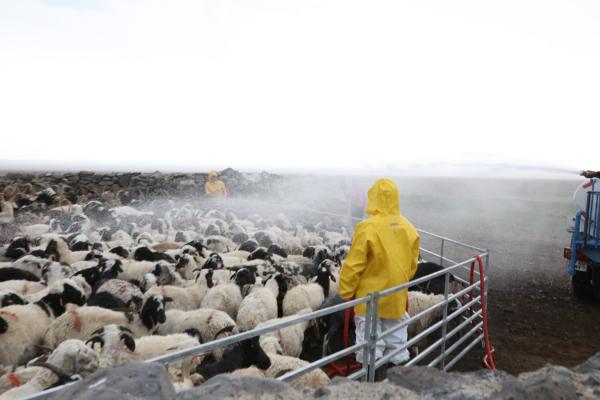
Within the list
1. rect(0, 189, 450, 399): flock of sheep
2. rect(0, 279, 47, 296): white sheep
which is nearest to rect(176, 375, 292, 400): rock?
rect(0, 189, 450, 399): flock of sheep

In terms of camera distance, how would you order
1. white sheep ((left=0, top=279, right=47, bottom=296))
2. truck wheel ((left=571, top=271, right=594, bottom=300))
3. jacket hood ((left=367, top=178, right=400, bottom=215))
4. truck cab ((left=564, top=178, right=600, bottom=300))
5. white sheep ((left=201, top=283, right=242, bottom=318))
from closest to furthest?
jacket hood ((left=367, top=178, right=400, bottom=215))
white sheep ((left=201, top=283, right=242, bottom=318))
white sheep ((left=0, top=279, right=47, bottom=296))
truck cab ((left=564, top=178, right=600, bottom=300))
truck wheel ((left=571, top=271, right=594, bottom=300))

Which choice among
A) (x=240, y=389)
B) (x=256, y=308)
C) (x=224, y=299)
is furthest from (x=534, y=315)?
(x=240, y=389)

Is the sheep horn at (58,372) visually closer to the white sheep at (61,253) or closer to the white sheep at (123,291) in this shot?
the white sheep at (123,291)

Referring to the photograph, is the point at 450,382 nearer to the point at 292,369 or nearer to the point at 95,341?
the point at 292,369

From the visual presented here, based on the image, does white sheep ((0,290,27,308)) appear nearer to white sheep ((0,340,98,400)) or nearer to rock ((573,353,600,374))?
white sheep ((0,340,98,400))

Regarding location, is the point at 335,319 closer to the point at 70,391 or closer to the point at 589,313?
the point at 70,391

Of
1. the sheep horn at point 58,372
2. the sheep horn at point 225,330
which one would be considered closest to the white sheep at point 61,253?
the sheep horn at point 225,330

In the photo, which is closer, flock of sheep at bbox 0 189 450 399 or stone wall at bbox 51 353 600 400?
stone wall at bbox 51 353 600 400

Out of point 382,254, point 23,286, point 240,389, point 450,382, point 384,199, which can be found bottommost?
point 23,286

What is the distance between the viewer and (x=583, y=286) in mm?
9547

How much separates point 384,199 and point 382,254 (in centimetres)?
56

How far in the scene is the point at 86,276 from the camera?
7.31m

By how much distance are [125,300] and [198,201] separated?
51.2ft

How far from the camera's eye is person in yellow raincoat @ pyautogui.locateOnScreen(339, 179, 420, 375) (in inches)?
165
